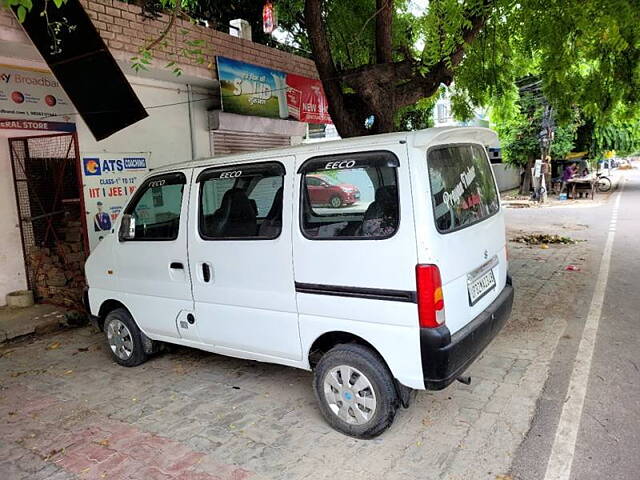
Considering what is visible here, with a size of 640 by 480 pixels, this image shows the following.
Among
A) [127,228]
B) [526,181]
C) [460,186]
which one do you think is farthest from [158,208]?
[526,181]

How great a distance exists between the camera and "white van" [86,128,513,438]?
9.66 feet

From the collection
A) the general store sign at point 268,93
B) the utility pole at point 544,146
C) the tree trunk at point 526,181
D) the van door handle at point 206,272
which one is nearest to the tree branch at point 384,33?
the general store sign at point 268,93

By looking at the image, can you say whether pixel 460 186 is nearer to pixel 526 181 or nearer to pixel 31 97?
pixel 31 97

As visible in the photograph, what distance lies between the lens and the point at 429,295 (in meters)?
2.84

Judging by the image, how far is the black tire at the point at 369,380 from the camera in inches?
123

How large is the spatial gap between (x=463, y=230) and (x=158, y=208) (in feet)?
8.57

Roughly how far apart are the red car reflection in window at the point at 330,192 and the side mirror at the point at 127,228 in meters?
1.88

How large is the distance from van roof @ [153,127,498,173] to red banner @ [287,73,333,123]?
524 cm

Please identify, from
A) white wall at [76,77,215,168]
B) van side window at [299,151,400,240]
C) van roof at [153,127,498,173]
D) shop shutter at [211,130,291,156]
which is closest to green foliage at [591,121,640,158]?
shop shutter at [211,130,291,156]

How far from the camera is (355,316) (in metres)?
3.14

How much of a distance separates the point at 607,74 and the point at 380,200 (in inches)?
238

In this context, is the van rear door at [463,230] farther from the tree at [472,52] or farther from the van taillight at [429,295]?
the tree at [472,52]

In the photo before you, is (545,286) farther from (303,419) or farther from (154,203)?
(154,203)

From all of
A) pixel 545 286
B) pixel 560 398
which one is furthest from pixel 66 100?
pixel 545 286
